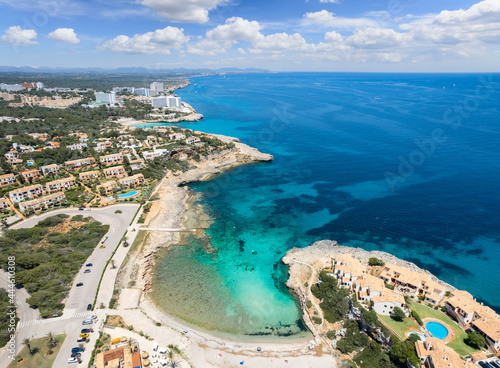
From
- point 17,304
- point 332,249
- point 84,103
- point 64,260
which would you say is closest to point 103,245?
point 64,260

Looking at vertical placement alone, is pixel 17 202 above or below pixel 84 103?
below

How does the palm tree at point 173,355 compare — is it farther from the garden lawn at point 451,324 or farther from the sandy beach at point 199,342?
the garden lawn at point 451,324

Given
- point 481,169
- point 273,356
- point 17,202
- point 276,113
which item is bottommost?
point 273,356


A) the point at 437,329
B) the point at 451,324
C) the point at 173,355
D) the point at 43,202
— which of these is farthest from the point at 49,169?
the point at 451,324

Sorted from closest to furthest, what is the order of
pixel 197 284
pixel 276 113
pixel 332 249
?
pixel 197 284 → pixel 332 249 → pixel 276 113

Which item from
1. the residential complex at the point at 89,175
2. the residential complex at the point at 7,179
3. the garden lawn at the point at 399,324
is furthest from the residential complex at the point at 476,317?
the residential complex at the point at 7,179

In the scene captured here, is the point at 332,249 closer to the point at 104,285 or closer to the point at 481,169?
the point at 104,285

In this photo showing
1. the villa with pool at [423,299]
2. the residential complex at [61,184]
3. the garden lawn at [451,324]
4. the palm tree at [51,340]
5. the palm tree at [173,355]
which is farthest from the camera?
the residential complex at [61,184]
